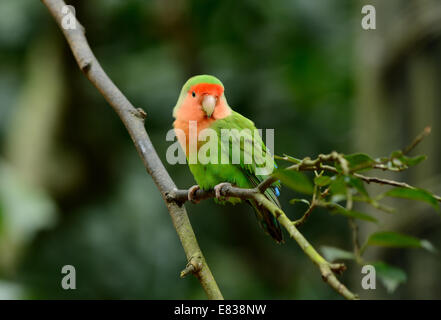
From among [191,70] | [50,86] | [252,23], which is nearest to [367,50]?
[252,23]

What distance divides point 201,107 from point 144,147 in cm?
30

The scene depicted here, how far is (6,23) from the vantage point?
5.26 metres

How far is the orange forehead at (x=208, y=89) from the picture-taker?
1.47m

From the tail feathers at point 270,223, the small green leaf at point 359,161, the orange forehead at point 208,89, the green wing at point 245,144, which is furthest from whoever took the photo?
the tail feathers at point 270,223

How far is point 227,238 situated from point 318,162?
15.0 ft

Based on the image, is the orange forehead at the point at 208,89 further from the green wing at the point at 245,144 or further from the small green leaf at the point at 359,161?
the small green leaf at the point at 359,161

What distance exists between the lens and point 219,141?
1.78 metres

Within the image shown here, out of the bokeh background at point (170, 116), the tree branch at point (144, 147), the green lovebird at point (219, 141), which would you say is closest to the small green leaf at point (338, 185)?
the tree branch at point (144, 147)

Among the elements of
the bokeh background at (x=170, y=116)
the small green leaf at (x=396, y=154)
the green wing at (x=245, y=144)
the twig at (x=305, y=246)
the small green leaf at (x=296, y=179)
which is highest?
the bokeh background at (x=170, y=116)

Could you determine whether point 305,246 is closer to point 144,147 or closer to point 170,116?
point 144,147

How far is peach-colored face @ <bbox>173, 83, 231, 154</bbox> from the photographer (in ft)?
4.88

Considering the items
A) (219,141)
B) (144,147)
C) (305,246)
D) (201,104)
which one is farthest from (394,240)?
(219,141)

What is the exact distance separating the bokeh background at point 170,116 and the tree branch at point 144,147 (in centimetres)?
275
